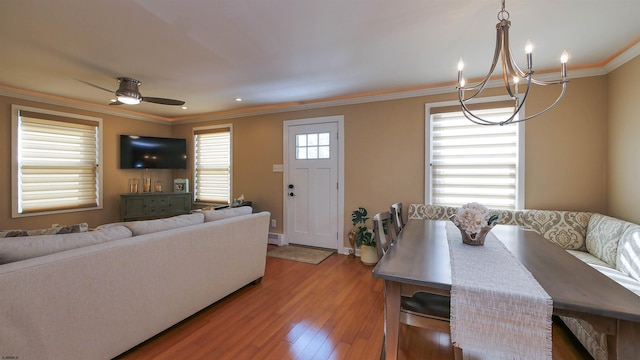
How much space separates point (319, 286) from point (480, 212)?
5.94 ft

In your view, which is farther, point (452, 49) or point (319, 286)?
point (319, 286)

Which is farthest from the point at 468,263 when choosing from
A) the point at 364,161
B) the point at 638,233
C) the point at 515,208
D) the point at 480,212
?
the point at 364,161

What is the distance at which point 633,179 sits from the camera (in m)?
2.35

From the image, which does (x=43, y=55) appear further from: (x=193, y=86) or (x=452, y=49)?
(x=452, y=49)

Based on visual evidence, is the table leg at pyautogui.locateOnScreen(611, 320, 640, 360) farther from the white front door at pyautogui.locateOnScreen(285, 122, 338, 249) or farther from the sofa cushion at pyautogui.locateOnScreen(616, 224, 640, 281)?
the white front door at pyautogui.locateOnScreen(285, 122, 338, 249)

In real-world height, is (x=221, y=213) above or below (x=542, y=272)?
above

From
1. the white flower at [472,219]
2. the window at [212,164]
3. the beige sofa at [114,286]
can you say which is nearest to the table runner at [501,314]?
the white flower at [472,219]

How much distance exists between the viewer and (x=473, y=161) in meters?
3.19

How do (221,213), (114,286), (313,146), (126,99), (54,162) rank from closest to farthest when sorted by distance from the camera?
(114,286) → (221,213) → (126,99) → (54,162) → (313,146)

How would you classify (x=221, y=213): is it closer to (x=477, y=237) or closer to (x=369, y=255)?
(x=369, y=255)

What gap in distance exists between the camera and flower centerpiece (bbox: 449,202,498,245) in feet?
5.38

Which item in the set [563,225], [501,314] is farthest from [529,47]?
[563,225]

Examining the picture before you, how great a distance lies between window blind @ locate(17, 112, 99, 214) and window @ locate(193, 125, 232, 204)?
155 cm

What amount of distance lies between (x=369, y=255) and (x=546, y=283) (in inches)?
94.3
